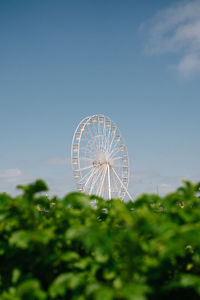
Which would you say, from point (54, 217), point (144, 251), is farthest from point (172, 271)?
point (54, 217)

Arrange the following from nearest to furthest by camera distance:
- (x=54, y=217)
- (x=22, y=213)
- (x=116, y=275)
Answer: (x=116, y=275) < (x=22, y=213) < (x=54, y=217)

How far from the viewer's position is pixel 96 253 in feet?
6.10

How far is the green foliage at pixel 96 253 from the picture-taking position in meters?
1.62

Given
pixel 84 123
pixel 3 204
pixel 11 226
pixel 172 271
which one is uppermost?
pixel 84 123

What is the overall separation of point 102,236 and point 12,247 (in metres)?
0.91

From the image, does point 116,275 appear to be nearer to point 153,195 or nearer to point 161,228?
point 161,228

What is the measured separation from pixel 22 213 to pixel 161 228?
36.0 inches

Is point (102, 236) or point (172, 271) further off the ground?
point (102, 236)

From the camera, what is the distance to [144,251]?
202 cm

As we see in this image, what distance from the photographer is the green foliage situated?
1620mm

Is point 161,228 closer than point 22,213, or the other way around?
point 161,228

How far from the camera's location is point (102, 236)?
161 centimetres

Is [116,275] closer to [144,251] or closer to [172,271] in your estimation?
[144,251]

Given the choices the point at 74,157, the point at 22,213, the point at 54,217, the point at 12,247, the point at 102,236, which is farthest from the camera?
the point at 74,157
